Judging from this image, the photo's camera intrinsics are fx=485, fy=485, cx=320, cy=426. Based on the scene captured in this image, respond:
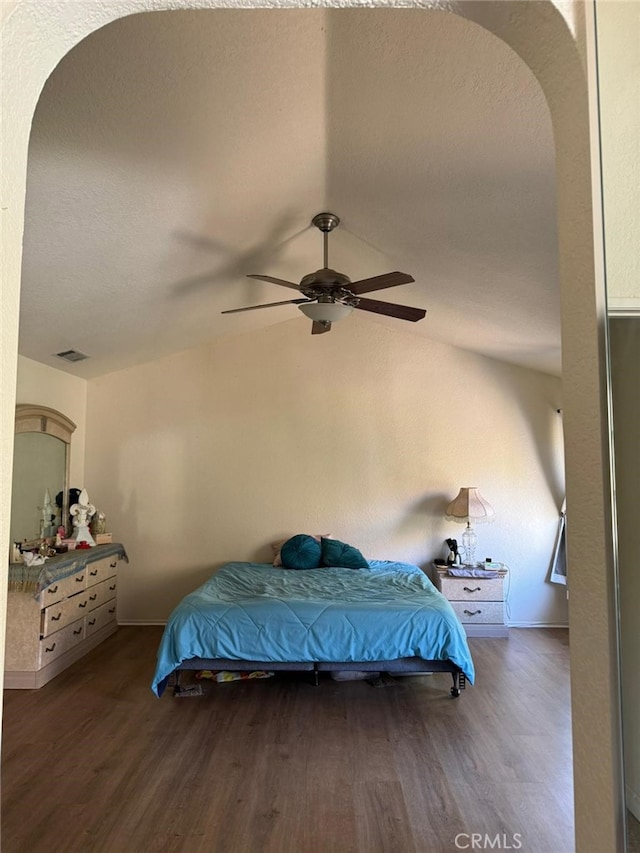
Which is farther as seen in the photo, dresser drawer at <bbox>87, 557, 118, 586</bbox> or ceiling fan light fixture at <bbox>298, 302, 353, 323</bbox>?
dresser drawer at <bbox>87, 557, 118, 586</bbox>

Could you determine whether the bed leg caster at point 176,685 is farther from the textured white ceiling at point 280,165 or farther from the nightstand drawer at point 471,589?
the textured white ceiling at point 280,165

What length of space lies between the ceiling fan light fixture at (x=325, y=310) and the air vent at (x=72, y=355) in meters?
2.29

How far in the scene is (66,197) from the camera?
2223mm

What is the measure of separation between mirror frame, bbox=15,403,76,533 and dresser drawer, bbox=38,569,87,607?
2.03ft

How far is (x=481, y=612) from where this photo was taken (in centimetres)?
433

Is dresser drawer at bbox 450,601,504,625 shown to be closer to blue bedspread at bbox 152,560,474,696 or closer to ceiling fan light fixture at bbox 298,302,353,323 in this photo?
blue bedspread at bbox 152,560,474,696

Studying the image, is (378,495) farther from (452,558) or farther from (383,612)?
(383,612)

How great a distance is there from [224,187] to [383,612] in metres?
2.61

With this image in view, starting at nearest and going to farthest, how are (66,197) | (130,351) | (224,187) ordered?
1. (66,197)
2. (224,187)
3. (130,351)

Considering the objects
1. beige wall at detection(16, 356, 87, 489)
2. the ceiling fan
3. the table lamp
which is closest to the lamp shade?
the table lamp

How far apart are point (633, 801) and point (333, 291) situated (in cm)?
241

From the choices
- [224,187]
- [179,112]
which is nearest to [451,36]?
[179,112]

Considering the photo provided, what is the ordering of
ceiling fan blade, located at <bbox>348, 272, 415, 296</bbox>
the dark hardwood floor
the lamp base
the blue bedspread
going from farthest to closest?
the lamp base
the blue bedspread
ceiling fan blade, located at <bbox>348, 272, 415, 296</bbox>
the dark hardwood floor

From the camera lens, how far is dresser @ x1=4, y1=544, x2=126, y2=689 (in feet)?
10.8
